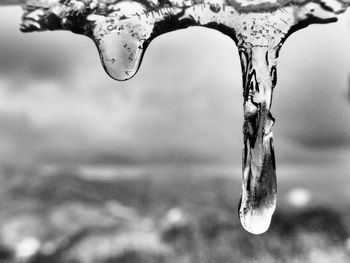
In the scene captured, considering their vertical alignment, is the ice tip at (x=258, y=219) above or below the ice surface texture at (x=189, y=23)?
below

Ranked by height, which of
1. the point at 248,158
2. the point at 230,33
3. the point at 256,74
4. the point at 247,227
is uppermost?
the point at 230,33

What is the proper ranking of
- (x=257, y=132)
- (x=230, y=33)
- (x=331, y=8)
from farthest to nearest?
(x=257, y=132), (x=230, y=33), (x=331, y=8)

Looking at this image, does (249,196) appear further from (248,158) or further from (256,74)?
(256,74)

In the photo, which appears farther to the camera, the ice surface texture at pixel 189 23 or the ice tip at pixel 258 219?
the ice tip at pixel 258 219

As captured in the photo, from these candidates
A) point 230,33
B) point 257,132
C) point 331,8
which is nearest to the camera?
point 331,8

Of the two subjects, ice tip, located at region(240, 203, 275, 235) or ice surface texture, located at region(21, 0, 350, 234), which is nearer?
ice surface texture, located at region(21, 0, 350, 234)

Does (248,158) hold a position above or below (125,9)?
below

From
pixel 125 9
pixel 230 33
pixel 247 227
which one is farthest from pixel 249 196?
pixel 125 9

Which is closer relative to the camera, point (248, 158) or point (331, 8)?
point (331, 8)
